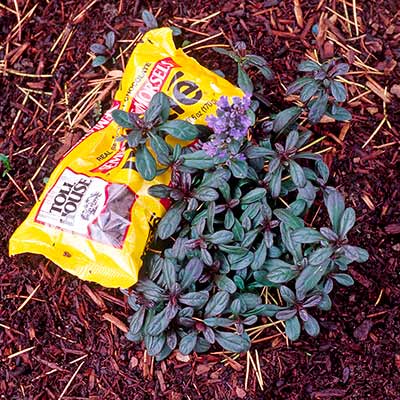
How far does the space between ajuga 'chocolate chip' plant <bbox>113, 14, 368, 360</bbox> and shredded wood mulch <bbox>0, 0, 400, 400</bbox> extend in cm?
14

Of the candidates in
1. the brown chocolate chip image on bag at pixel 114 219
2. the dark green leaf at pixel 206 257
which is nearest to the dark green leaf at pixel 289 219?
the dark green leaf at pixel 206 257

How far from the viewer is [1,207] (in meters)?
2.40

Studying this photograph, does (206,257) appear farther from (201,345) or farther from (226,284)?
(201,345)

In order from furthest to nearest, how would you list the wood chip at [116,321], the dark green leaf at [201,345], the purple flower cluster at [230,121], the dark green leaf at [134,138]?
the wood chip at [116,321], the dark green leaf at [201,345], the dark green leaf at [134,138], the purple flower cluster at [230,121]

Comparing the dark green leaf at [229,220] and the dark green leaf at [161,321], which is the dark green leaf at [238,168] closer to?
the dark green leaf at [229,220]

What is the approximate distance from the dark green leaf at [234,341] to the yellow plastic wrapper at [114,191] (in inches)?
12.2

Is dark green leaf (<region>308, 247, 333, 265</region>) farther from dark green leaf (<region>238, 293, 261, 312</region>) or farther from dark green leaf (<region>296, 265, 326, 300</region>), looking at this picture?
dark green leaf (<region>238, 293, 261, 312</region>)

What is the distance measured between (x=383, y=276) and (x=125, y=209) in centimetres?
84

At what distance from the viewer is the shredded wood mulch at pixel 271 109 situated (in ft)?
6.99

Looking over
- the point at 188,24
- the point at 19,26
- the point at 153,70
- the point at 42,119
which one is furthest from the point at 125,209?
the point at 19,26

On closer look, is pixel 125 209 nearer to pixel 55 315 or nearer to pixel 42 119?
pixel 55 315

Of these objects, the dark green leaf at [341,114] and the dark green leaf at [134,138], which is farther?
the dark green leaf at [341,114]

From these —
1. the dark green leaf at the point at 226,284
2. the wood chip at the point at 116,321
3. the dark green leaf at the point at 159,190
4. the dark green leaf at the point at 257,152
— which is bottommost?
the wood chip at the point at 116,321

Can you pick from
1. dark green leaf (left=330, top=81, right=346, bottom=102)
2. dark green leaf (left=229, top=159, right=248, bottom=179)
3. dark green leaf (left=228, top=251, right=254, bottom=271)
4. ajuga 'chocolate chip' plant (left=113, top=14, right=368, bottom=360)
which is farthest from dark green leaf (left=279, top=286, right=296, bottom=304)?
dark green leaf (left=330, top=81, right=346, bottom=102)
